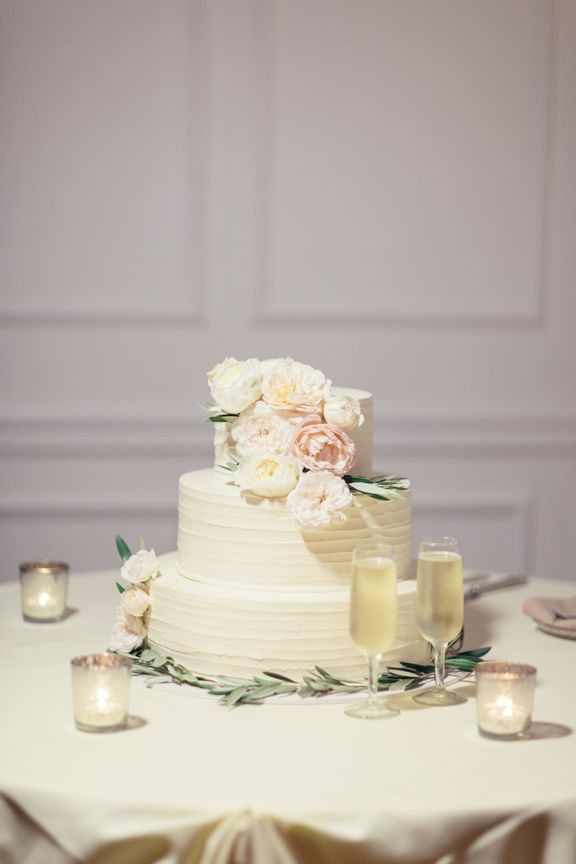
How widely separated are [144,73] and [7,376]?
1188 millimetres

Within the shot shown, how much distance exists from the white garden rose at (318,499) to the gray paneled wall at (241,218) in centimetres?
231

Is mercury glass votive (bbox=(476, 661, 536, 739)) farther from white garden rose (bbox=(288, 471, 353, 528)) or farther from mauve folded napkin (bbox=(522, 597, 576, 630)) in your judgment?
mauve folded napkin (bbox=(522, 597, 576, 630))

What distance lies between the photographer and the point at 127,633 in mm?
2080

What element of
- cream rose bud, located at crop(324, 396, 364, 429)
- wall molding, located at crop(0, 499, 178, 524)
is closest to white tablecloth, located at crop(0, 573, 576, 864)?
cream rose bud, located at crop(324, 396, 364, 429)

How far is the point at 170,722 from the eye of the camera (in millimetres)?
1719

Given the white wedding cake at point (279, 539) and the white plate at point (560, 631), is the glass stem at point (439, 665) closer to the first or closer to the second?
the white wedding cake at point (279, 539)

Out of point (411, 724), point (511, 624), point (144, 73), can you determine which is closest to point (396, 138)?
point (144, 73)

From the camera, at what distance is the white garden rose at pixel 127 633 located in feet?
6.74

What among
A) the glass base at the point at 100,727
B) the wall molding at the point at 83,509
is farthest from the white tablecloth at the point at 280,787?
the wall molding at the point at 83,509

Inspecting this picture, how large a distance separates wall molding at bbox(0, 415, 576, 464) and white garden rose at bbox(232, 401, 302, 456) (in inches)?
85.3

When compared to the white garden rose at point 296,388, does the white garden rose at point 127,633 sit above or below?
below

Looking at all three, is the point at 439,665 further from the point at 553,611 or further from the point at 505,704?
the point at 553,611

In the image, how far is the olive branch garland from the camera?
1.83 m

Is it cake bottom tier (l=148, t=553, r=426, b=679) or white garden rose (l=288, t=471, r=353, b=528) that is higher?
white garden rose (l=288, t=471, r=353, b=528)
